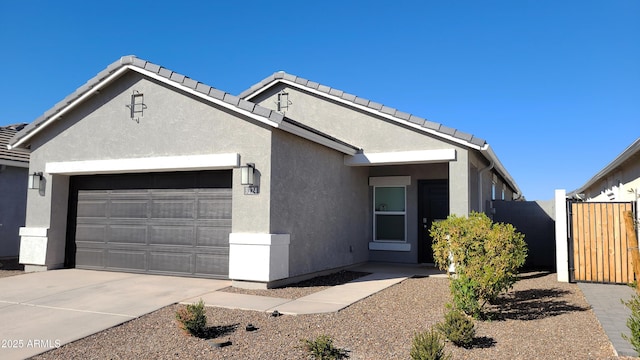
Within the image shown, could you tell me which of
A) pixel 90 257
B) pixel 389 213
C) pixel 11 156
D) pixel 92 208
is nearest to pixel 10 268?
pixel 90 257

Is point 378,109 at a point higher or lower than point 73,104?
higher

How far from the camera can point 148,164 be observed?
406 inches

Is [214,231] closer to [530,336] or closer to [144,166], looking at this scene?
[144,166]

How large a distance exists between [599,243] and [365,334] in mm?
6881

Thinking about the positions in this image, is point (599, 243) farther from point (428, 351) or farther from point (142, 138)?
point (142, 138)

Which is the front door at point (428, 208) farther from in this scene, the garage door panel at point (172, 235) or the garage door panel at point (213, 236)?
the garage door panel at point (172, 235)

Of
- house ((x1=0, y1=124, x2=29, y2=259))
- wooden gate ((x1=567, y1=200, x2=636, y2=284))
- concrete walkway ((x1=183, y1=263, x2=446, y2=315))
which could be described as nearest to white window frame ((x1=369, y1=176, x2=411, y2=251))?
concrete walkway ((x1=183, y1=263, x2=446, y2=315))

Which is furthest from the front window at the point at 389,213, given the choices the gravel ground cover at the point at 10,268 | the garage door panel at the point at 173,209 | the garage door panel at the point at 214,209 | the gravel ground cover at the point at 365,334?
the gravel ground cover at the point at 10,268

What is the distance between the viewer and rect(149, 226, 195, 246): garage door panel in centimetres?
1027

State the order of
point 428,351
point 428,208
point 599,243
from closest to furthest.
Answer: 1. point 428,351
2. point 599,243
3. point 428,208

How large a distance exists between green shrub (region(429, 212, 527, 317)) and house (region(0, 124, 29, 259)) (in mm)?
13569

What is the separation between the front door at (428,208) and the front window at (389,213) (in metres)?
0.51

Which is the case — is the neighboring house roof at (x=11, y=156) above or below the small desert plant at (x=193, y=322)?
above

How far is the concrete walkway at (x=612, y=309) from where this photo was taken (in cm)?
515
